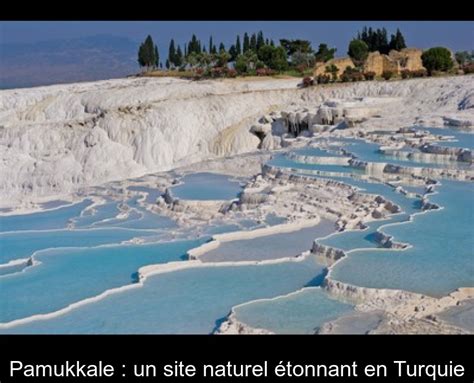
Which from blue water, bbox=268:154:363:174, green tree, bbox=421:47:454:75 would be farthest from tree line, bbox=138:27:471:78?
blue water, bbox=268:154:363:174

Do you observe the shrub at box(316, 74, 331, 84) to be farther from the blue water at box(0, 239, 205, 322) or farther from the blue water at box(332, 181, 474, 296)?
the blue water at box(0, 239, 205, 322)

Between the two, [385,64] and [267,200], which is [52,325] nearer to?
[267,200]

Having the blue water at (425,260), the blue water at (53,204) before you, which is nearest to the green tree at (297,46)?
the blue water at (53,204)
